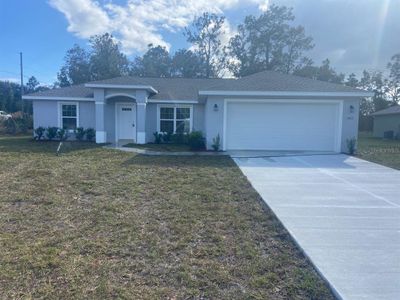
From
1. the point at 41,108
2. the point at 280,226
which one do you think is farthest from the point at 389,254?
the point at 41,108

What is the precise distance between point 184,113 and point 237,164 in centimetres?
894

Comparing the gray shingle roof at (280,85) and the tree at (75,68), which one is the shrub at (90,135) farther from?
the tree at (75,68)

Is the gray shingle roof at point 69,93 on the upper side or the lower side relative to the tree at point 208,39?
lower

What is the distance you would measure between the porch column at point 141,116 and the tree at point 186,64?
85.1ft

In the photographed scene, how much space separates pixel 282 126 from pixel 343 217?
947 cm

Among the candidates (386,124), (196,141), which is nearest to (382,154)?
(196,141)

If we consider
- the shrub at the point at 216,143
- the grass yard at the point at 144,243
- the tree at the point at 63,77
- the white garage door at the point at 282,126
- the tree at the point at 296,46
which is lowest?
the grass yard at the point at 144,243

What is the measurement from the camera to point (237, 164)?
1071cm

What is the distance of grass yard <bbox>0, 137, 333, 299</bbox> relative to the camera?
10.3 ft

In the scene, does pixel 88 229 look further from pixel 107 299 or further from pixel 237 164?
pixel 237 164

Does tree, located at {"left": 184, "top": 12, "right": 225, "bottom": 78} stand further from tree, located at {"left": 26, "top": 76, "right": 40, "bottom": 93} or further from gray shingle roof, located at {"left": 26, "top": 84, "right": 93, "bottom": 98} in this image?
tree, located at {"left": 26, "top": 76, "right": 40, "bottom": 93}

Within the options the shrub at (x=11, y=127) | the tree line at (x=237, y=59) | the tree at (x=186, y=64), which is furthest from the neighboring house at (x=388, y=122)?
the shrub at (x=11, y=127)

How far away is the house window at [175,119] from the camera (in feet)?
61.7

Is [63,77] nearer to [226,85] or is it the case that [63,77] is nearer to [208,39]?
[208,39]
